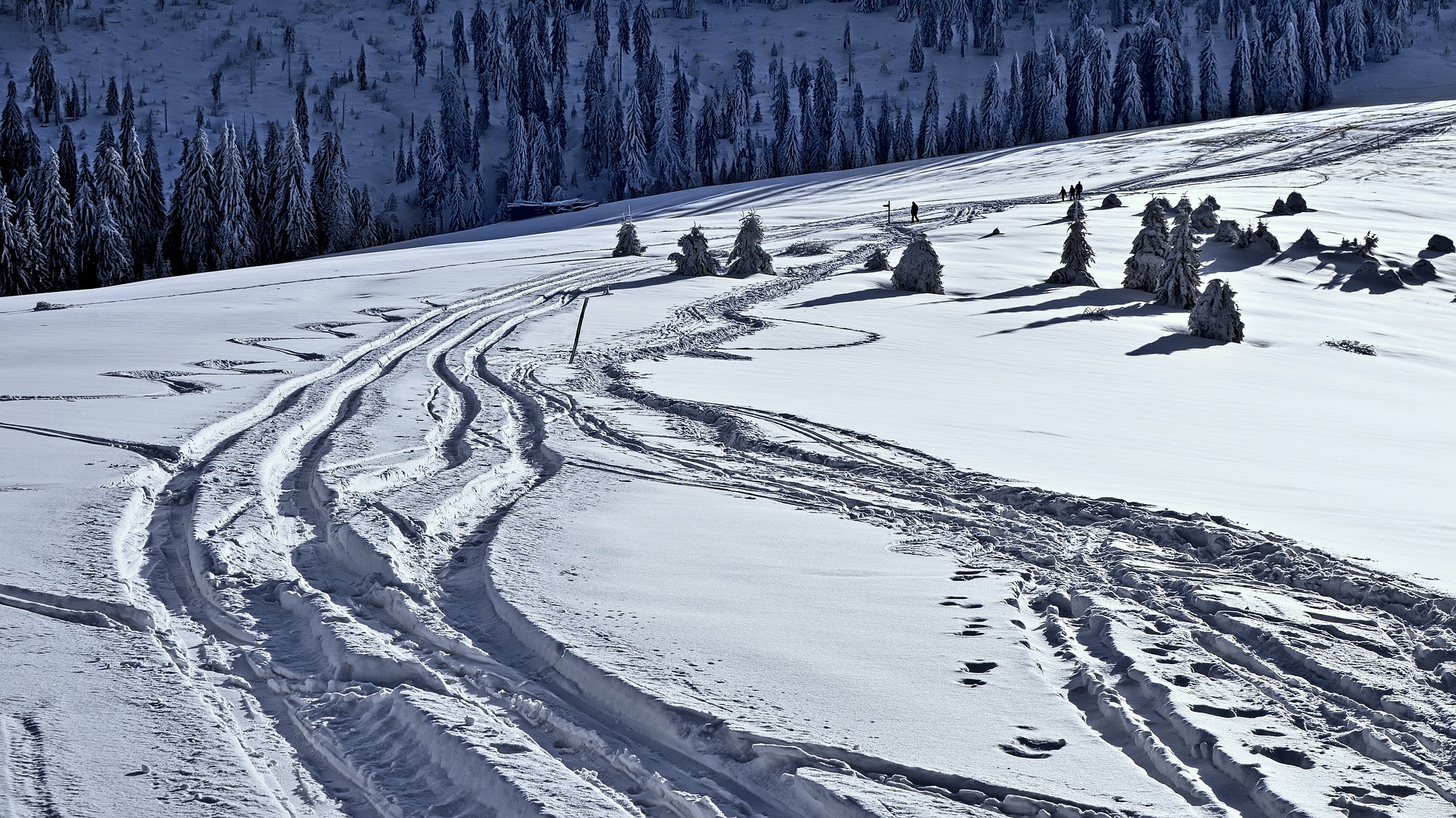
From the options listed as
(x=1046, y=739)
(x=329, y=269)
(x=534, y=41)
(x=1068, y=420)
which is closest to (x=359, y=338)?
(x=1068, y=420)

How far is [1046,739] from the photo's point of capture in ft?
12.4

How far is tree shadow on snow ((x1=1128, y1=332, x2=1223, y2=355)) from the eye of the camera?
15547 millimetres

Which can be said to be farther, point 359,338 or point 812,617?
point 359,338

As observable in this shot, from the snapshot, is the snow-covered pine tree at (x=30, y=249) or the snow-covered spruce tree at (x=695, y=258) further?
the snow-covered pine tree at (x=30, y=249)

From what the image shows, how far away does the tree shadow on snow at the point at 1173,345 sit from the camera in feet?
51.0

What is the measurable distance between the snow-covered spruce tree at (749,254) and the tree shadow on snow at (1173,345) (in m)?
9.80

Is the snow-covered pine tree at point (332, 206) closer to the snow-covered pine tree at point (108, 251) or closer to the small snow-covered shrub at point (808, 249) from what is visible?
the snow-covered pine tree at point (108, 251)

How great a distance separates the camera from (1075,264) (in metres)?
22.6

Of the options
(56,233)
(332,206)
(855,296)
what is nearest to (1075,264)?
(855,296)

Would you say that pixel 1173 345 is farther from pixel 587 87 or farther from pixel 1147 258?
pixel 587 87

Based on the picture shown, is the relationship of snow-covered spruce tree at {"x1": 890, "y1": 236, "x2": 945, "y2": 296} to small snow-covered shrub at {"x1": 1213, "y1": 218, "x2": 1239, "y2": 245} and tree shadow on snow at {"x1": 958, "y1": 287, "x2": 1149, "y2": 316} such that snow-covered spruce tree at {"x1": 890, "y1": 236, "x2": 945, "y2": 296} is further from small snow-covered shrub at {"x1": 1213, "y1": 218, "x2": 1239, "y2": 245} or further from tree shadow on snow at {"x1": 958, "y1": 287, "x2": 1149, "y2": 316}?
small snow-covered shrub at {"x1": 1213, "y1": 218, "x2": 1239, "y2": 245}

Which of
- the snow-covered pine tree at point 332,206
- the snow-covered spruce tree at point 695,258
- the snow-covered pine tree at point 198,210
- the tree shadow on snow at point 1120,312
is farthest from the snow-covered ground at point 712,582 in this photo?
the snow-covered pine tree at point 332,206

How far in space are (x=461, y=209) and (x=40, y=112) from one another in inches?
1401

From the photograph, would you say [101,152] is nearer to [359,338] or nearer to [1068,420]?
[359,338]
